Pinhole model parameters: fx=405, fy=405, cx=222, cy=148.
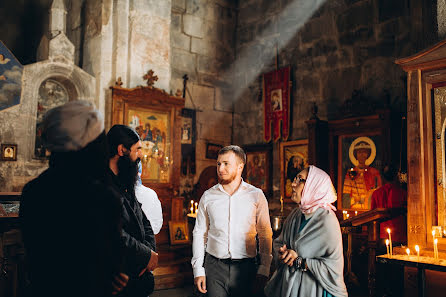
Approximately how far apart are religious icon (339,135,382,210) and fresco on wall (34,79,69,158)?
190 inches

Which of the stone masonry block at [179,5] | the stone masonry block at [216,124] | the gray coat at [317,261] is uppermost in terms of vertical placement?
the stone masonry block at [179,5]

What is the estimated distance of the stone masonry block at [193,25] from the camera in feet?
28.9

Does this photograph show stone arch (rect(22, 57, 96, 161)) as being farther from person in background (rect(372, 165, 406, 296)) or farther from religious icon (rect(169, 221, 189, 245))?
person in background (rect(372, 165, 406, 296))

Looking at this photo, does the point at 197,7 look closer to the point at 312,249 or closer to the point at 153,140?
the point at 153,140

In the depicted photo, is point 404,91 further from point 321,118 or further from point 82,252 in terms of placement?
point 82,252

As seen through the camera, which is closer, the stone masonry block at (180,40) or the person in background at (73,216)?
the person in background at (73,216)

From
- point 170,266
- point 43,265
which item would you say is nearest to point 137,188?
point 43,265

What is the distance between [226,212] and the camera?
293 cm

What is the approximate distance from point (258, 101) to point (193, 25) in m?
2.20

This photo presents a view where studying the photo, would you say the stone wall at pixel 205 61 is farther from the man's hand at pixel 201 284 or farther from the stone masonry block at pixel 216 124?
the man's hand at pixel 201 284

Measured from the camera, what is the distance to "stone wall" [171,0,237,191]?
8703 millimetres

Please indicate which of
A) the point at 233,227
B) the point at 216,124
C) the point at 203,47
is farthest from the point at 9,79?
the point at 233,227

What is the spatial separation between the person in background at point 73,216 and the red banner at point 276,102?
263 inches

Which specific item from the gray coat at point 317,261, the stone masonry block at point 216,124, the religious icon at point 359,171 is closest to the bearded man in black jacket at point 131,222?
the gray coat at point 317,261
